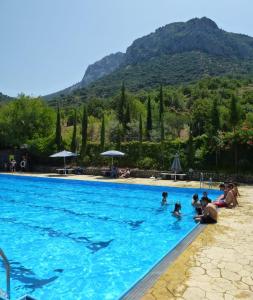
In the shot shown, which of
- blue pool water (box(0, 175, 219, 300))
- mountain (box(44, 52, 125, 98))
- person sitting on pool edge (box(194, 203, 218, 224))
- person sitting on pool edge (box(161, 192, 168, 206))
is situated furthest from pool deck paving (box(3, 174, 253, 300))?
mountain (box(44, 52, 125, 98))

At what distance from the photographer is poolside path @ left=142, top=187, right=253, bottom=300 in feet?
16.4

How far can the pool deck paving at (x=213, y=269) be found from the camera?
499 cm

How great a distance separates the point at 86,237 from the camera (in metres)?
10.0

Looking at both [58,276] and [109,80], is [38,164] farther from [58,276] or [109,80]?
[109,80]

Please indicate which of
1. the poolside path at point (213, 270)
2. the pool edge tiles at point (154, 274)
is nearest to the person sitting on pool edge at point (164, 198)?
the poolside path at point (213, 270)

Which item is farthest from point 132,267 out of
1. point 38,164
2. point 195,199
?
point 38,164

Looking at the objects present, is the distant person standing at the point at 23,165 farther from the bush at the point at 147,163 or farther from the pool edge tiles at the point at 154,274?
the pool edge tiles at the point at 154,274

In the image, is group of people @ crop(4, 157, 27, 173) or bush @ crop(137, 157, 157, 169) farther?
group of people @ crop(4, 157, 27, 173)

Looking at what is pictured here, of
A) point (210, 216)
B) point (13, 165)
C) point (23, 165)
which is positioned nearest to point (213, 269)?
point (210, 216)

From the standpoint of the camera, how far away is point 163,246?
9.11m

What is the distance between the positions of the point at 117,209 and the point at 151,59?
301 feet

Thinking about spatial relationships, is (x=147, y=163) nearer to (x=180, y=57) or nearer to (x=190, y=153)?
(x=190, y=153)

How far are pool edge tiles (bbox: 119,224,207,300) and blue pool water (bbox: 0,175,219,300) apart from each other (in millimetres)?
333

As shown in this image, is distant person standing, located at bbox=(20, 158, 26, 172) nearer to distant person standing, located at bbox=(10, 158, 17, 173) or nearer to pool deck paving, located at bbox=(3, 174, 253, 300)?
distant person standing, located at bbox=(10, 158, 17, 173)
